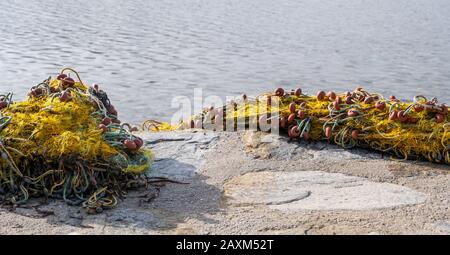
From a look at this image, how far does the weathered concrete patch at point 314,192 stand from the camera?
376 centimetres

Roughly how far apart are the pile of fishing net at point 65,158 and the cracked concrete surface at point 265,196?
4.4 inches

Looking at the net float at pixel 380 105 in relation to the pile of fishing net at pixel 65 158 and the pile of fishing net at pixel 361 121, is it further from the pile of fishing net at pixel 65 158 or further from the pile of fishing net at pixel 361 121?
the pile of fishing net at pixel 65 158

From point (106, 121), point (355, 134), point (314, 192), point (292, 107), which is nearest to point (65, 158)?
point (106, 121)

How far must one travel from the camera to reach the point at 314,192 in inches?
157

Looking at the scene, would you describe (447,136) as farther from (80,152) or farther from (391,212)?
(80,152)

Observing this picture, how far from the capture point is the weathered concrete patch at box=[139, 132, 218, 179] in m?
4.37

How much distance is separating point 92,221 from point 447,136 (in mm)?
2805

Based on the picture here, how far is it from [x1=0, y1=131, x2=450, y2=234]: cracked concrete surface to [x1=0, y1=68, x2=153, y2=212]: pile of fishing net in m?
0.11

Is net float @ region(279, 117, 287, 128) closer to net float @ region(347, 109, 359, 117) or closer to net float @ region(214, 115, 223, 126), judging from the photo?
net float @ region(347, 109, 359, 117)

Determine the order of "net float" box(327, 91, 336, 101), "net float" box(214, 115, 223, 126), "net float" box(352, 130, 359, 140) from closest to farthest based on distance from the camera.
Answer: "net float" box(352, 130, 359, 140), "net float" box(327, 91, 336, 101), "net float" box(214, 115, 223, 126)

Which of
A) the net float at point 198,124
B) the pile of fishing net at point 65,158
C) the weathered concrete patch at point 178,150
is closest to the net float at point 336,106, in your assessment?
the weathered concrete patch at point 178,150

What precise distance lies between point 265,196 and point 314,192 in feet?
1.15

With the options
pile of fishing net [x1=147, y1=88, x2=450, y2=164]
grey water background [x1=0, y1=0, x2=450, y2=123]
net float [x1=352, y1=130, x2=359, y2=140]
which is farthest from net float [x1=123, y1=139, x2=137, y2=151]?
grey water background [x1=0, y1=0, x2=450, y2=123]
